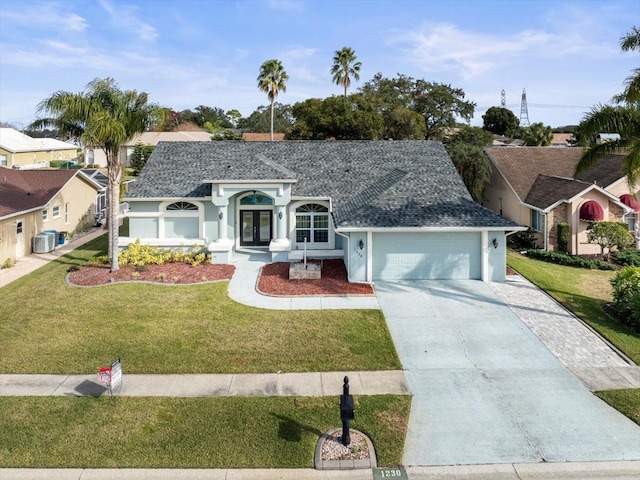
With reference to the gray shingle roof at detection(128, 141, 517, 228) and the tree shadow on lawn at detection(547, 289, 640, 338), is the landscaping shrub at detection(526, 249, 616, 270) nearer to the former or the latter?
the gray shingle roof at detection(128, 141, 517, 228)

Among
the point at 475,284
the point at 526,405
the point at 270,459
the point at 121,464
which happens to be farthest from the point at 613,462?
the point at 475,284

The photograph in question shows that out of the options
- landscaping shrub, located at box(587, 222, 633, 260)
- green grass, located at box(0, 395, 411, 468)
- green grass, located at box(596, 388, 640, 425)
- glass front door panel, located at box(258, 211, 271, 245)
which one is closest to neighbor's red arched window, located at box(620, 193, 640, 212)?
landscaping shrub, located at box(587, 222, 633, 260)

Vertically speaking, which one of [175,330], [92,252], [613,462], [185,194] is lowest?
[613,462]

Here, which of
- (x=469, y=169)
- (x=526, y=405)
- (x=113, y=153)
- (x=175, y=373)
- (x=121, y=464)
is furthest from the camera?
(x=469, y=169)

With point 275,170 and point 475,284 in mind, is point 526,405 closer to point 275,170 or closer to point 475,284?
point 475,284

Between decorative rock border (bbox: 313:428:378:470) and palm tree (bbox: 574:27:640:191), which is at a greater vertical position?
palm tree (bbox: 574:27:640:191)

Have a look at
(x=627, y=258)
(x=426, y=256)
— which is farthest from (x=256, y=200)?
(x=627, y=258)

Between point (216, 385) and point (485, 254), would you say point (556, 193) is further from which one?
point (216, 385)
